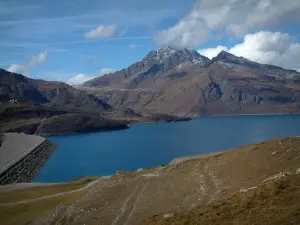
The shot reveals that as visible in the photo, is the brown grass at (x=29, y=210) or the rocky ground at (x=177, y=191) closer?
the rocky ground at (x=177, y=191)

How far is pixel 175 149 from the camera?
502 ft

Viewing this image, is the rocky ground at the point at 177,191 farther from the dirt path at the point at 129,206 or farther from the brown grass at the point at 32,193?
the brown grass at the point at 32,193

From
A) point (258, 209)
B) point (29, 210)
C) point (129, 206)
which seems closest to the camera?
point (258, 209)

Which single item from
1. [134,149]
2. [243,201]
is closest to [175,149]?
[134,149]

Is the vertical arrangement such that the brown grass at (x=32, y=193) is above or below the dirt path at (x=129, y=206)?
below

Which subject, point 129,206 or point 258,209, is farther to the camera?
point 129,206

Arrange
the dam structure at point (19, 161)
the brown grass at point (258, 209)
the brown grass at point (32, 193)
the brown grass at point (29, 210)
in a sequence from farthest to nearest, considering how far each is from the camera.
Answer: the dam structure at point (19, 161) → the brown grass at point (32, 193) → the brown grass at point (29, 210) → the brown grass at point (258, 209)

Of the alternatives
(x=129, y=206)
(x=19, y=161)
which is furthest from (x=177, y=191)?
(x=19, y=161)

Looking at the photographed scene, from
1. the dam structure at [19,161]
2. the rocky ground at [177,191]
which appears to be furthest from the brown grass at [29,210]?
the dam structure at [19,161]

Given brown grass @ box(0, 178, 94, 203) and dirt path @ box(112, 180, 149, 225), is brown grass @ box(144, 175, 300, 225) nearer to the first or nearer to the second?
dirt path @ box(112, 180, 149, 225)

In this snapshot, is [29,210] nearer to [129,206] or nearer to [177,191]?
[129,206]

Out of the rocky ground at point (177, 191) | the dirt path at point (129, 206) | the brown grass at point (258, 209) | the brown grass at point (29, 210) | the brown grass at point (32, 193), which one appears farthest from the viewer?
the brown grass at point (32, 193)

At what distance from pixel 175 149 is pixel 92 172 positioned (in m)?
50.9

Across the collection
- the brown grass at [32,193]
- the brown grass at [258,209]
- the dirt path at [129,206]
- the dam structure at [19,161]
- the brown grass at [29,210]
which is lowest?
the dam structure at [19,161]
